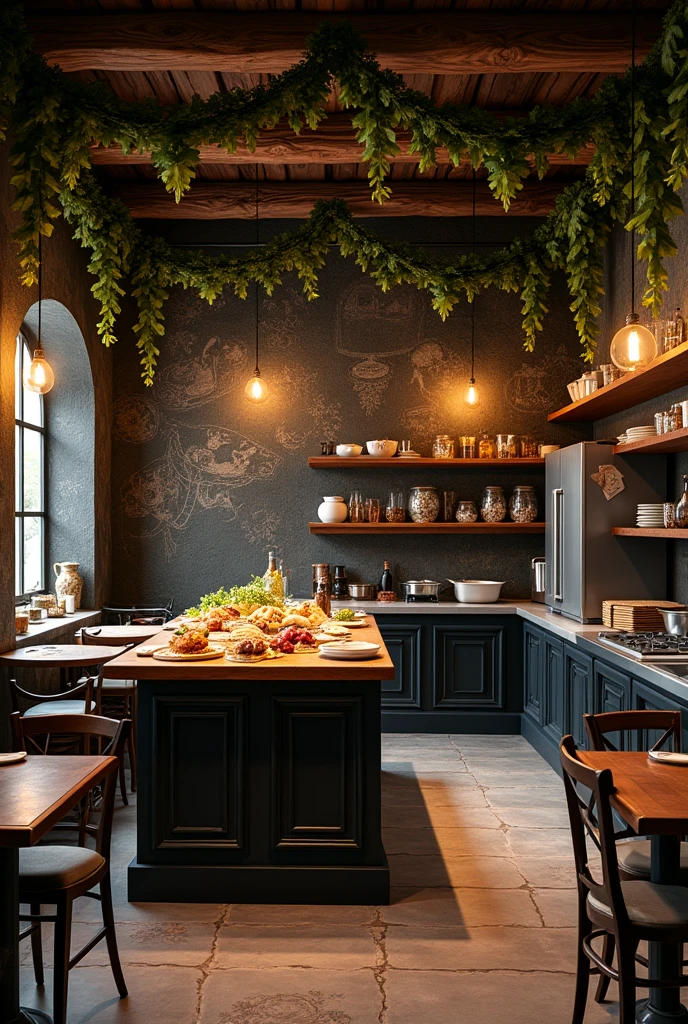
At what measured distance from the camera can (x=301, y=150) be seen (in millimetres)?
6254

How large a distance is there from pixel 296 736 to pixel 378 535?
13.2 feet

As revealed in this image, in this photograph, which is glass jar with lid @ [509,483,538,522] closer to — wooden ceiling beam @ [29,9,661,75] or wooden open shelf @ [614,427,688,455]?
wooden open shelf @ [614,427,688,455]

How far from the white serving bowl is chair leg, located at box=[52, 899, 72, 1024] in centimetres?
494

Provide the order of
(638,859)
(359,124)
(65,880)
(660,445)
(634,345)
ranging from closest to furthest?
1. (65,880)
2. (638,859)
3. (634,345)
4. (359,124)
5. (660,445)

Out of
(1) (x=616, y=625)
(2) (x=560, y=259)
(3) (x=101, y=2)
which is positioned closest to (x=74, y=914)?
(1) (x=616, y=625)

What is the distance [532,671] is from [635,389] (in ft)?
7.62

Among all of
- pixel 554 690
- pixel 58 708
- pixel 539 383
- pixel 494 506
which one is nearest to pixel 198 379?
pixel 494 506

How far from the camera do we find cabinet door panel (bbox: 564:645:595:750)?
16.9 feet

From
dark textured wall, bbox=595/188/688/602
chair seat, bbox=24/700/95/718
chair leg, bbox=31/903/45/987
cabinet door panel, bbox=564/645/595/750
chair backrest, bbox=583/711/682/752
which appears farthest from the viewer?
dark textured wall, bbox=595/188/688/602

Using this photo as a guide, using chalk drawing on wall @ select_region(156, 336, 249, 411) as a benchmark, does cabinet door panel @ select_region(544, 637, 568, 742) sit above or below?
below

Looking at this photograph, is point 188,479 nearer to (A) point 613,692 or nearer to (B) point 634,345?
(A) point 613,692

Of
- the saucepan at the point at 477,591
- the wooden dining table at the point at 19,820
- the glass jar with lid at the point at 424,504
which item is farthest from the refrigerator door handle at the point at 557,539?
the wooden dining table at the point at 19,820

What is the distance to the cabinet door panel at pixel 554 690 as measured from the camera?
19.1 ft

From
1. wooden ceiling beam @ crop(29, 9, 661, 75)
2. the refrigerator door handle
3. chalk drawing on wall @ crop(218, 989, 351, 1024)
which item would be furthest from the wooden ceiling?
chalk drawing on wall @ crop(218, 989, 351, 1024)
